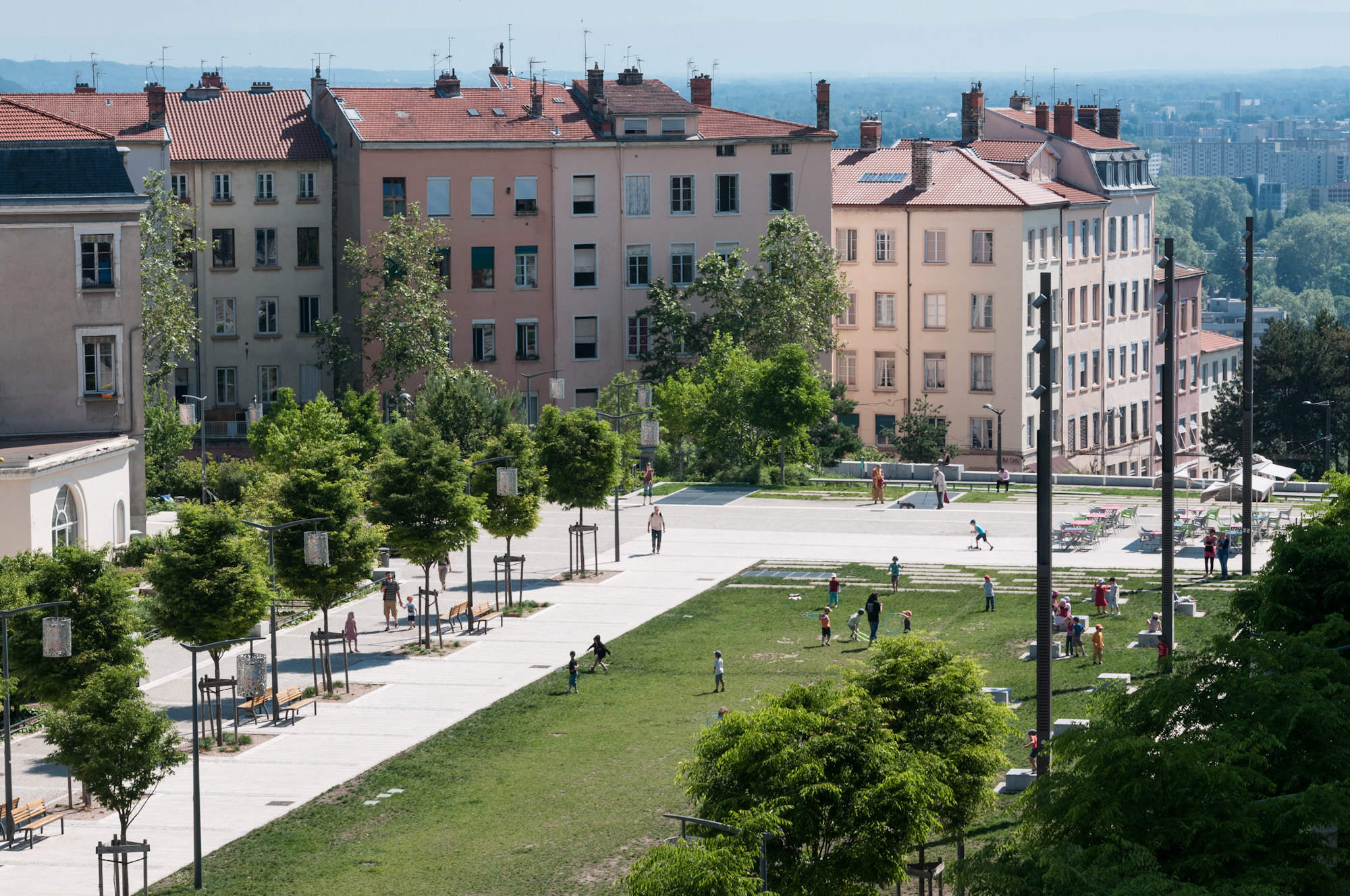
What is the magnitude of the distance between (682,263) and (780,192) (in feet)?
20.1

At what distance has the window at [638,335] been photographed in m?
92.2

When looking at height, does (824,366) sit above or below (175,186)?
below

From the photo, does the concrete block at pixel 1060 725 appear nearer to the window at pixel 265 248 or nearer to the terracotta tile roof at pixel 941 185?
the terracotta tile roof at pixel 941 185

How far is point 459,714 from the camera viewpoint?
143 feet

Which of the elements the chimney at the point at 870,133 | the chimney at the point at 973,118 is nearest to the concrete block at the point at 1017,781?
the chimney at the point at 870,133

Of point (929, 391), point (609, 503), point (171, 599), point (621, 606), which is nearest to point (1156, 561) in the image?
point (621, 606)

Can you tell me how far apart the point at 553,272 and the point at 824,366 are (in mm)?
14695

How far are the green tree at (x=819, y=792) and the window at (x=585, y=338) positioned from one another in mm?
66805

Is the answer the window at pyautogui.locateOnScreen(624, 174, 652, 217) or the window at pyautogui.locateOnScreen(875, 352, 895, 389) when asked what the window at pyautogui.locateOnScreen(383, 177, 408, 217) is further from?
the window at pyautogui.locateOnScreen(875, 352, 895, 389)

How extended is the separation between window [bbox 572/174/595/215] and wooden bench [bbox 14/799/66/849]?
58557mm

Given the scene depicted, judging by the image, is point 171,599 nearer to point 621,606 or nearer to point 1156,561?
point 621,606

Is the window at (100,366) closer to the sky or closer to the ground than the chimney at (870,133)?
closer to the ground

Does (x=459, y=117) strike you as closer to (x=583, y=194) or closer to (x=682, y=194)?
(x=583, y=194)

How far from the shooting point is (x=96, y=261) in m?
63.1
